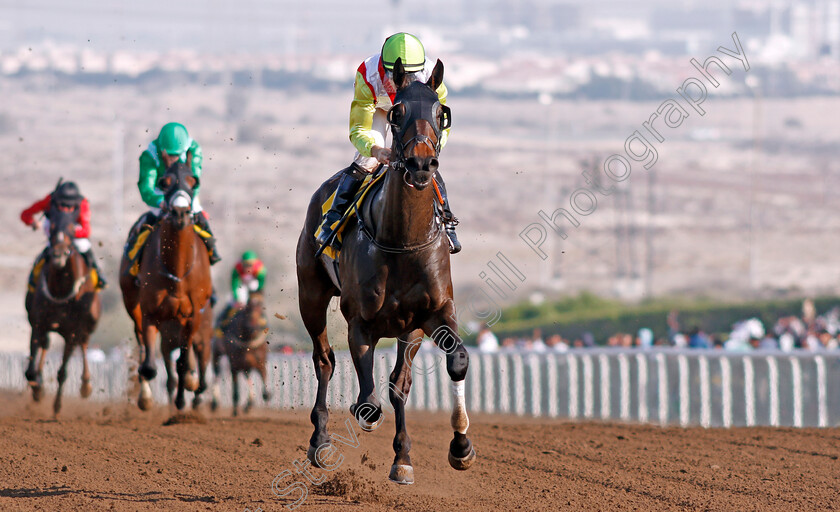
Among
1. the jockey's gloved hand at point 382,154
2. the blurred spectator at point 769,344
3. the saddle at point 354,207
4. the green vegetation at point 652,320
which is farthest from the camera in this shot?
the green vegetation at point 652,320

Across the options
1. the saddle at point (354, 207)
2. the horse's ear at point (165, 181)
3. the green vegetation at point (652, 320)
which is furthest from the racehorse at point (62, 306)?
the green vegetation at point (652, 320)

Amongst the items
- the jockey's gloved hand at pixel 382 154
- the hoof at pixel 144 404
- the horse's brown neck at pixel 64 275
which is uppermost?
the jockey's gloved hand at pixel 382 154

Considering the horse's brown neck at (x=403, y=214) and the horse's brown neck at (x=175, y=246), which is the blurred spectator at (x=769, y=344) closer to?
A: the horse's brown neck at (x=175, y=246)

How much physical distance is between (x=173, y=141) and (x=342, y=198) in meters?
3.45

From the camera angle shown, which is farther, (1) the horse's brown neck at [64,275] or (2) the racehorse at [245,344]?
(2) the racehorse at [245,344]

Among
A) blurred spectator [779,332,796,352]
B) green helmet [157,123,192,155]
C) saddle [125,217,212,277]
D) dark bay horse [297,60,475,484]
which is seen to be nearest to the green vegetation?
blurred spectator [779,332,796,352]

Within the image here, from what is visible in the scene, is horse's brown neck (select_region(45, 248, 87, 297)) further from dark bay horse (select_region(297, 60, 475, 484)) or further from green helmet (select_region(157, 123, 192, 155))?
dark bay horse (select_region(297, 60, 475, 484))

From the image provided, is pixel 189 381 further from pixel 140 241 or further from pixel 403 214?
pixel 403 214

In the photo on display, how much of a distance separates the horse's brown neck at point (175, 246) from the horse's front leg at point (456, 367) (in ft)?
13.3

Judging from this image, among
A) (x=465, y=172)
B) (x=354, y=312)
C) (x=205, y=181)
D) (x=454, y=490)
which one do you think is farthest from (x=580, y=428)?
(x=205, y=181)

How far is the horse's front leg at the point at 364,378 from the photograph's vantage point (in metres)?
6.05

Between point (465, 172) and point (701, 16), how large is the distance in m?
37.1

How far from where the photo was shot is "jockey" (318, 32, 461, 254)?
620cm

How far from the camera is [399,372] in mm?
6895
